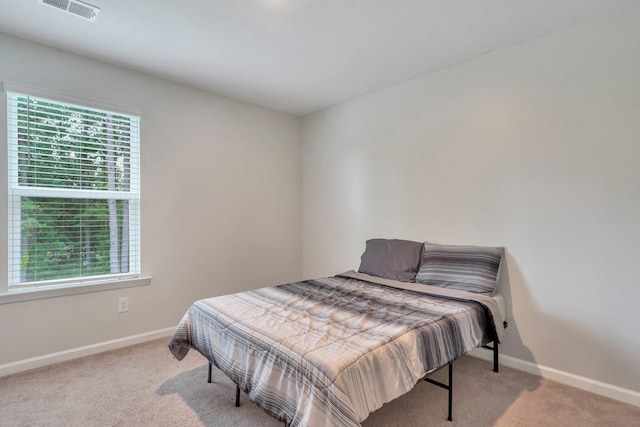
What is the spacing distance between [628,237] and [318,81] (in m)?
2.64

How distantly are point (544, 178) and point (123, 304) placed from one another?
3505 millimetres

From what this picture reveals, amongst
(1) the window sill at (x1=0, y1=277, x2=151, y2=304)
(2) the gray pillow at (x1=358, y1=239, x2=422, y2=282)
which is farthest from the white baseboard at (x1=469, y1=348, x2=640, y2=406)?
(1) the window sill at (x1=0, y1=277, x2=151, y2=304)

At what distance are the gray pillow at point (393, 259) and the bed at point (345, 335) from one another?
2 cm

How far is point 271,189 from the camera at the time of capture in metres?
3.92

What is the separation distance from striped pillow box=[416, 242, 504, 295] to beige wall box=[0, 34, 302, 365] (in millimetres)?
1913

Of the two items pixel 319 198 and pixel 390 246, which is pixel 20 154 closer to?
pixel 319 198

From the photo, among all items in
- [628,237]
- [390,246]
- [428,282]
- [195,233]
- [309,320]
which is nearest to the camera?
[309,320]

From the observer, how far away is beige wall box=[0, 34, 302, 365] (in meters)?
2.45

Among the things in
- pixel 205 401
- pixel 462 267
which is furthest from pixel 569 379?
pixel 205 401

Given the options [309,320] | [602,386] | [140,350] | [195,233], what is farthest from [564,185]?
[140,350]

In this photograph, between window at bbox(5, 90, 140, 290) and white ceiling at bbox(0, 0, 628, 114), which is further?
window at bbox(5, 90, 140, 290)

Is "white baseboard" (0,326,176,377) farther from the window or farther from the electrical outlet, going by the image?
the window

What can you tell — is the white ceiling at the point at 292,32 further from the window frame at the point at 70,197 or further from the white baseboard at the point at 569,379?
the white baseboard at the point at 569,379

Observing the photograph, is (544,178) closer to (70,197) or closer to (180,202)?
(180,202)
